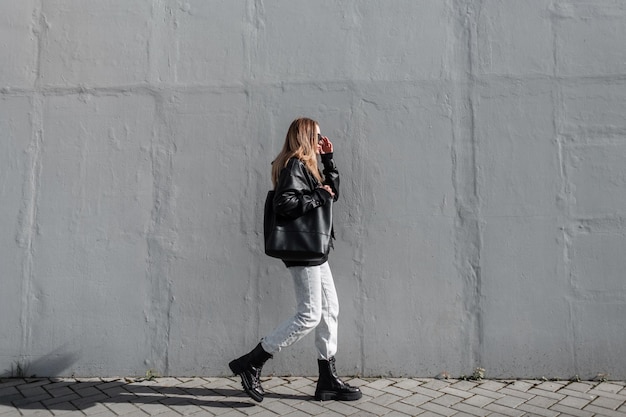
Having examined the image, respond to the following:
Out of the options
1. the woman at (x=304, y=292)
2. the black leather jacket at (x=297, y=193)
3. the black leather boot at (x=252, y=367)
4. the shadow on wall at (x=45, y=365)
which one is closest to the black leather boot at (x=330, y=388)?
the woman at (x=304, y=292)

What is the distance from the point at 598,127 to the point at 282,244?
2859 mm

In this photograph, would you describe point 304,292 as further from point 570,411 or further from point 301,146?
point 570,411

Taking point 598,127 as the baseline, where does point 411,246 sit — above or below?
below

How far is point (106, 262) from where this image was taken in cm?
408

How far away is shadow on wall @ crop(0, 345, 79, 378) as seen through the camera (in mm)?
4027

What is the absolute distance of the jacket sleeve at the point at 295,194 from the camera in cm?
321

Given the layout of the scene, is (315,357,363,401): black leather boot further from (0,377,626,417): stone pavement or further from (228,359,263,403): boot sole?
(228,359,263,403): boot sole

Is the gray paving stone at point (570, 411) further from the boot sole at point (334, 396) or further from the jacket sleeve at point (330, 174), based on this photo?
the jacket sleeve at point (330, 174)

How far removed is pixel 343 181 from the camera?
13.3 feet

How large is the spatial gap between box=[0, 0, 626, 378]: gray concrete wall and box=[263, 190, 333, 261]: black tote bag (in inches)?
29.3

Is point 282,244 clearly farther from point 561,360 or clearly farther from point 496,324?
point 561,360

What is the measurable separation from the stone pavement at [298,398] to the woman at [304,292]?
0.17 metres

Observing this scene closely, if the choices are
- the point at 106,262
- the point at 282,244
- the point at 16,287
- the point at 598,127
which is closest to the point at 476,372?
the point at 282,244

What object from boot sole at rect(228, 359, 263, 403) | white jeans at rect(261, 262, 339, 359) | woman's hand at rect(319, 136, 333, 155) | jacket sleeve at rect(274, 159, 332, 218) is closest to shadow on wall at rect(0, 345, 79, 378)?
boot sole at rect(228, 359, 263, 403)
